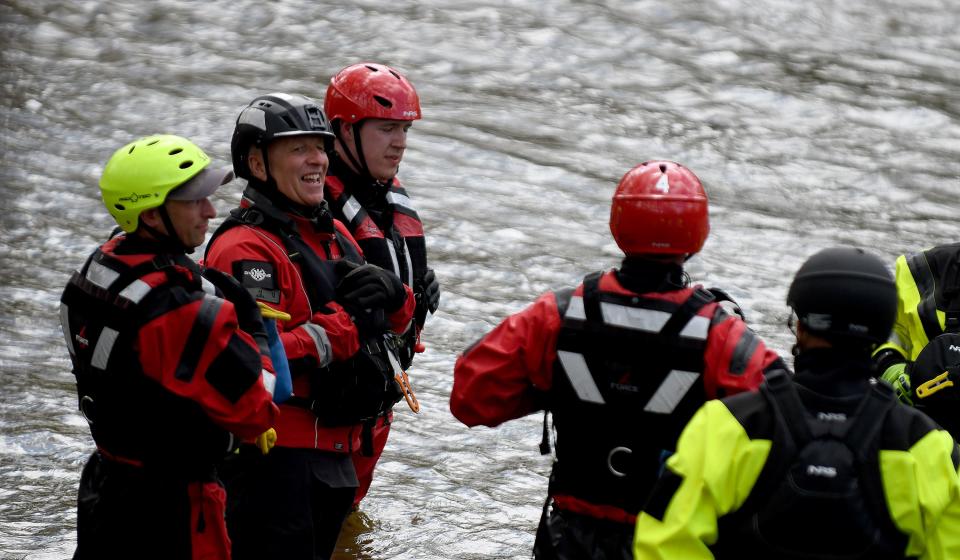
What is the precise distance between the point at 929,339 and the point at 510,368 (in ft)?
6.61

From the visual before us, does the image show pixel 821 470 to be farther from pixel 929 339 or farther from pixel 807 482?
pixel 929 339

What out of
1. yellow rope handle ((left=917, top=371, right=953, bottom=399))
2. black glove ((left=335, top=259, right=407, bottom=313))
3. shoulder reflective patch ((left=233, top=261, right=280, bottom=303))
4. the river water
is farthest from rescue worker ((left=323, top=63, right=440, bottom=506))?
yellow rope handle ((left=917, top=371, right=953, bottom=399))

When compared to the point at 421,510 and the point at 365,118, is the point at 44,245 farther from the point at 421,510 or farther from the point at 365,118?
the point at 365,118

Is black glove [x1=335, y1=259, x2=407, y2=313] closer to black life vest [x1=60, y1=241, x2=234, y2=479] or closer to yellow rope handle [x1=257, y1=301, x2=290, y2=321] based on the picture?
yellow rope handle [x1=257, y1=301, x2=290, y2=321]

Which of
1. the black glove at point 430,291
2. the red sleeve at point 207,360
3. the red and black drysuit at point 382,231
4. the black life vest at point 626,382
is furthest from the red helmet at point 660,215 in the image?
the black glove at point 430,291

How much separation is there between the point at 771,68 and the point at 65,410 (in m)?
10.8

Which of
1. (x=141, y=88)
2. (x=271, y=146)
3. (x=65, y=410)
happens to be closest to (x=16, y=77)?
(x=141, y=88)

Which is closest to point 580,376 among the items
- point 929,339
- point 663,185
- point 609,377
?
point 609,377

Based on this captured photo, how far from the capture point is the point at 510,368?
409 cm

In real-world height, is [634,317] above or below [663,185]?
below

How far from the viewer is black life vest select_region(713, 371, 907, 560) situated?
324 cm

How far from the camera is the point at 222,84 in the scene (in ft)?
48.3

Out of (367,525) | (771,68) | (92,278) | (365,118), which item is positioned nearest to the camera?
(92,278)

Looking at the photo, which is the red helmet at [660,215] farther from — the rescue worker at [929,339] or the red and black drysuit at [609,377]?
the rescue worker at [929,339]
